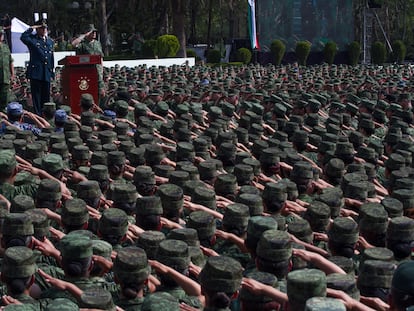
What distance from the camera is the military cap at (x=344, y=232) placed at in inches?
171

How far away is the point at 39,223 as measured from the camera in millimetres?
4246

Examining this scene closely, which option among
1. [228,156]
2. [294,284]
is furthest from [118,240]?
[228,156]

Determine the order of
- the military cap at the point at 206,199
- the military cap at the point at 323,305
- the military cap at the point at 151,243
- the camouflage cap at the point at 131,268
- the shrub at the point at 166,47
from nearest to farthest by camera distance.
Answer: the military cap at the point at 323,305
the camouflage cap at the point at 131,268
the military cap at the point at 151,243
the military cap at the point at 206,199
the shrub at the point at 166,47

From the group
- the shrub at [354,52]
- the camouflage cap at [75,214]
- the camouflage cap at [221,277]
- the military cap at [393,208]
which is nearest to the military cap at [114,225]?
the camouflage cap at [75,214]

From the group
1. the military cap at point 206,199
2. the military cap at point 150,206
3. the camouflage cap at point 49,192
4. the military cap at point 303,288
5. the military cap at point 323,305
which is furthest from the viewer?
the military cap at point 206,199

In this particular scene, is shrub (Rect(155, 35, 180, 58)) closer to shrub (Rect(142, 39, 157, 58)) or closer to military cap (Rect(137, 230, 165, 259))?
shrub (Rect(142, 39, 157, 58))

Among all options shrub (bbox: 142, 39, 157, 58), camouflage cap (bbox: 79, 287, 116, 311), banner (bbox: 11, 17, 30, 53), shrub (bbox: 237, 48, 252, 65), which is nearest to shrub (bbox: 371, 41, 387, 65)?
shrub (bbox: 237, 48, 252, 65)

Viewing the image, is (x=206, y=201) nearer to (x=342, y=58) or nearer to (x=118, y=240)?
(x=118, y=240)

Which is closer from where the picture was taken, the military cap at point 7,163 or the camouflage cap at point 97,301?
the camouflage cap at point 97,301

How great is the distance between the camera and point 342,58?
32594 mm

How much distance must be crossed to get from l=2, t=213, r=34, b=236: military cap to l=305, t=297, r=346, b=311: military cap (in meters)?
1.66

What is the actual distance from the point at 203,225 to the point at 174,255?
0.65m

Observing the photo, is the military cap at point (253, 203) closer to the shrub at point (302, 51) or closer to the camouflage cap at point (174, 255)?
the camouflage cap at point (174, 255)

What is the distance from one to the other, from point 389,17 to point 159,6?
21997 millimetres
